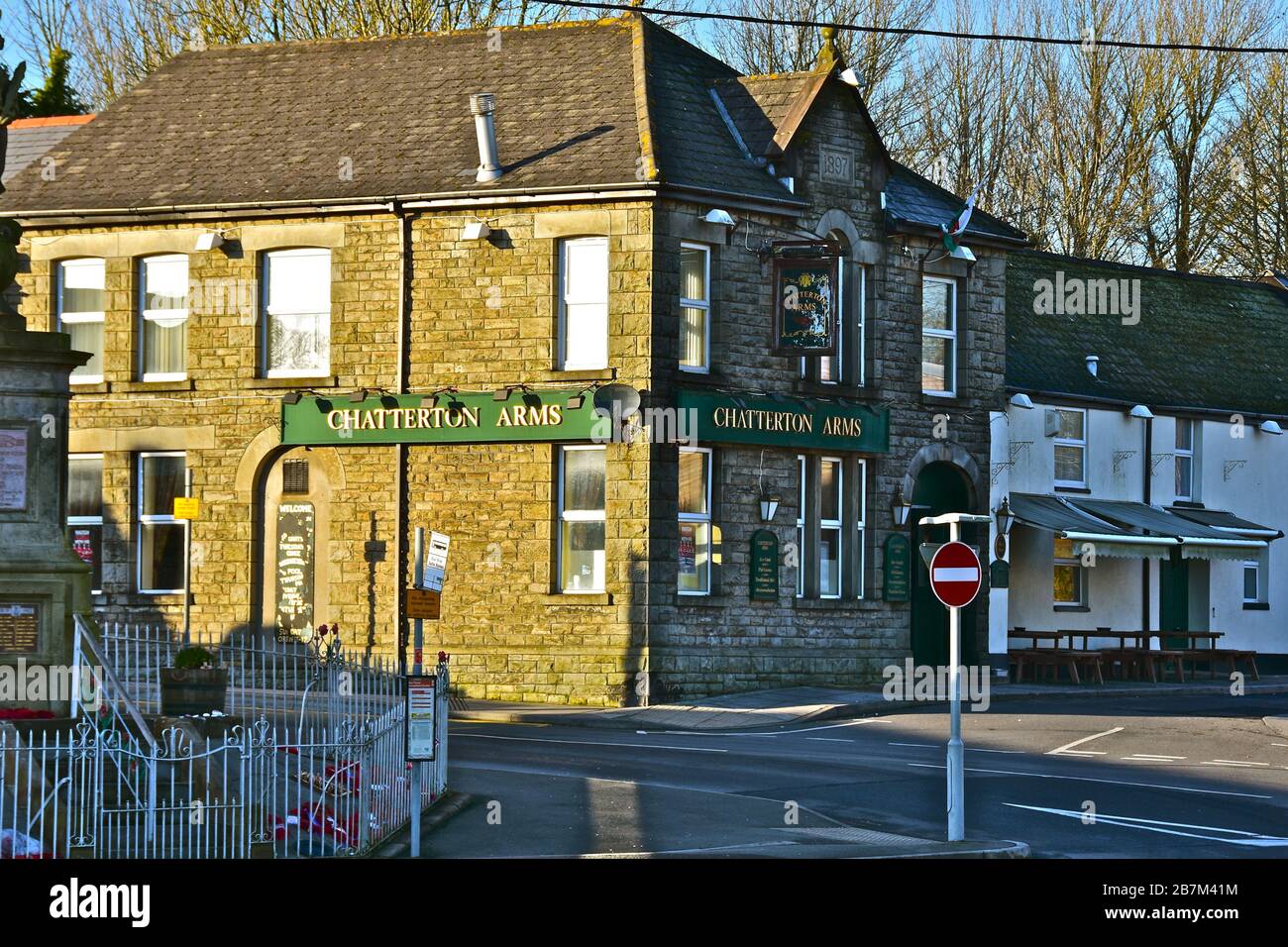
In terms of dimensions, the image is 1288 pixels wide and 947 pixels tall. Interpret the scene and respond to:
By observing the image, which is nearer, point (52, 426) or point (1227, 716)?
point (52, 426)

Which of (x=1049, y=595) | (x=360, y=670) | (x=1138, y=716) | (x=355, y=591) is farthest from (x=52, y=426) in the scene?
(x=1049, y=595)

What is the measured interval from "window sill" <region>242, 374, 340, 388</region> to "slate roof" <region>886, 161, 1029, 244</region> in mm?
9058

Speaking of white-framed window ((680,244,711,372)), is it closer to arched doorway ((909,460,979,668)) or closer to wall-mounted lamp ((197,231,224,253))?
arched doorway ((909,460,979,668))

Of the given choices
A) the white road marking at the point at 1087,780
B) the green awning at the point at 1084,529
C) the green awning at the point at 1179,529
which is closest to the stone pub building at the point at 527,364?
the green awning at the point at 1084,529

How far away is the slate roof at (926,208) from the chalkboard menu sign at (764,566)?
5.71 metres

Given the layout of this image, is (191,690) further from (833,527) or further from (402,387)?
(833,527)

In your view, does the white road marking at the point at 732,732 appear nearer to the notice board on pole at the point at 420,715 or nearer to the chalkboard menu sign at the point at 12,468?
the notice board on pole at the point at 420,715

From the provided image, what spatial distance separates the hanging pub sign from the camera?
2859 centimetres

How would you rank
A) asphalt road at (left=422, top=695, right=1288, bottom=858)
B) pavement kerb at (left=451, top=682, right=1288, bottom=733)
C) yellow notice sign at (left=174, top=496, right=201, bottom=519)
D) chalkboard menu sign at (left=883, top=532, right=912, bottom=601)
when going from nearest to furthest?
asphalt road at (left=422, top=695, right=1288, bottom=858) < pavement kerb at (left=451, top=682, right=1288, bottom=733) < yellow notice sign at (left=174, top=496, right=201, bottom=519) < chalkboard menu sign at (left=883, top=532, right=912, bottom=601)

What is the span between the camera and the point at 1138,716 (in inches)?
1067

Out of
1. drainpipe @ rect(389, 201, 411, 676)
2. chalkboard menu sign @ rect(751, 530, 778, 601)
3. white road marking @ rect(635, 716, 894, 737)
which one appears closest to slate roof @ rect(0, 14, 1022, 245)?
drainpipe @ rect(389, 201, 411, 676)
